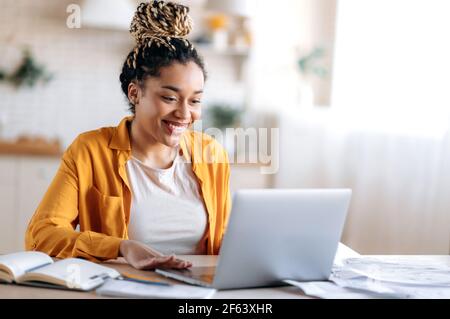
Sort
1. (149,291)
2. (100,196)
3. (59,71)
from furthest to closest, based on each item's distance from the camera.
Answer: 1. (59,71)
2. (100,196)
3. (149,291)

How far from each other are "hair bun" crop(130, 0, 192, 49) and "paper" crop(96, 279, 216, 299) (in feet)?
3.08

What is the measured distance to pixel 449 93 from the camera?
362 cm

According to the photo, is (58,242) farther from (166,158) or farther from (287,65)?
(287,65)

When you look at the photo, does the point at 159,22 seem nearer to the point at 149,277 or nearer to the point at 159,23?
the point at 159,23

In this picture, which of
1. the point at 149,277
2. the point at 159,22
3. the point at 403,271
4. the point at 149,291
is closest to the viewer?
the point at 149,291

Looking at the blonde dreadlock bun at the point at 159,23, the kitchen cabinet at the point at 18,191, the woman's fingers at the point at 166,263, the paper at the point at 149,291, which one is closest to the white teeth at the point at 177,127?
the blonde dreadlock bun at the point at 159,23

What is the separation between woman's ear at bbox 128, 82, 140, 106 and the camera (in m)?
2.22

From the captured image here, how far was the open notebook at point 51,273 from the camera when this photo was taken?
146cm

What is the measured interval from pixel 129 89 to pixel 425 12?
2.19m

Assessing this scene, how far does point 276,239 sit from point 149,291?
295 millimetres

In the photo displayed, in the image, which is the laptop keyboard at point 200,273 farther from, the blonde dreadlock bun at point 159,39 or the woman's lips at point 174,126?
the blonde dreadlock bun at point 159,39

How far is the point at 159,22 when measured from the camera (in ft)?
7.14

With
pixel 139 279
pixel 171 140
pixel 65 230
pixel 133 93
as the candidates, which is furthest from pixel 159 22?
pixel 139 279

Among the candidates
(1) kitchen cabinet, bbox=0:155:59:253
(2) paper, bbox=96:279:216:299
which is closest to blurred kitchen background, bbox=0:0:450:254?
(1) kitchen cabinet, bbox=0:155:59:253
